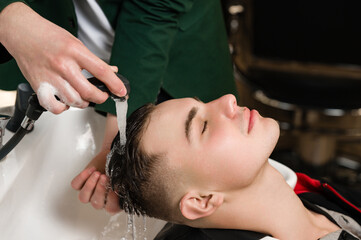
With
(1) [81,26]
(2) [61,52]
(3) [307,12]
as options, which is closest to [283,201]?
(2) [61,52]

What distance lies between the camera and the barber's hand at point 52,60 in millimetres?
913

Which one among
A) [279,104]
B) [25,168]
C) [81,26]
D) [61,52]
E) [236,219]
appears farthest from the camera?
[279,104]

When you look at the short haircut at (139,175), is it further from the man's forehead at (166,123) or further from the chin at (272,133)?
the chin at (272,133)

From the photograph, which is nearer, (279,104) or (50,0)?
(50,0)

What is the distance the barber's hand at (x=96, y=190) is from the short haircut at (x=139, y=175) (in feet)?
0.09

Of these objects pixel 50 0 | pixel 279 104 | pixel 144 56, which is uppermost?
pixel 50 0

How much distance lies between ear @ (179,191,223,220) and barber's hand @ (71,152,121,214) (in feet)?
0.66

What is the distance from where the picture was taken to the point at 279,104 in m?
2.38

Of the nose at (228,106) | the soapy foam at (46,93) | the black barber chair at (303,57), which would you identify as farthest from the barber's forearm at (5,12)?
the black barber chair at (303,57)

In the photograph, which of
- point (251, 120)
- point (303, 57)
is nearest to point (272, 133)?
point (251, 120)

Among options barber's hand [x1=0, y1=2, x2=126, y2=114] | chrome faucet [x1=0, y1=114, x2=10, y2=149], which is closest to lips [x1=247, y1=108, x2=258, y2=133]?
barber's hand [x1=0, y1=2, x2=126, y2=114]

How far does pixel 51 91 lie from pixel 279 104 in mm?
1591

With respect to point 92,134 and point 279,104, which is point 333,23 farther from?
point 92,134

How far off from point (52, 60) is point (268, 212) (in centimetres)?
59
